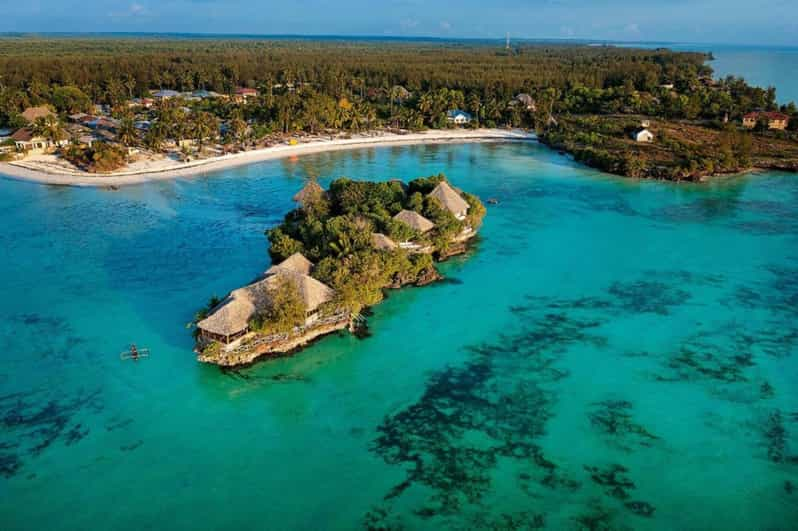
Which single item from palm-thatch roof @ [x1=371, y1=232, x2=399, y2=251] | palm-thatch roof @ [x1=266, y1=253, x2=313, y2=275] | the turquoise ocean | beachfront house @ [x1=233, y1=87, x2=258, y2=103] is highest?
beachfront house @ [x1=233, y1=87, x2=258, y2=103]

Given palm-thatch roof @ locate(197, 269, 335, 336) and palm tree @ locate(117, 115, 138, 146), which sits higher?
palm tree @ locate(117, 115, 138, 146)

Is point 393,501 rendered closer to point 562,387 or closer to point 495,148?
point 562,387

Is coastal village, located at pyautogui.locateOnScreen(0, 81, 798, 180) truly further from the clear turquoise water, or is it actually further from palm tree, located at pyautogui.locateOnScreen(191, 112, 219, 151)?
the clear turquoise water

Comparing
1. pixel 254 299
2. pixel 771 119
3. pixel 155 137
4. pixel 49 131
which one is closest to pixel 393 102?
pixel 155 137

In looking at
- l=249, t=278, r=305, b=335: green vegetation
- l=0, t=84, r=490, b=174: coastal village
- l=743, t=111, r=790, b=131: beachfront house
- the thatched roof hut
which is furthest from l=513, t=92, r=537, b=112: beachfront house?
l=249, t=278, r=305, b=335: green vegetation

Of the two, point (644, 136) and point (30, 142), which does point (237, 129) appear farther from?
point (644, 136)

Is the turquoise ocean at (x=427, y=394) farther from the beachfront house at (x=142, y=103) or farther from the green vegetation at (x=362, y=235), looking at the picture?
the beachfront house at (x=142, y=103)
